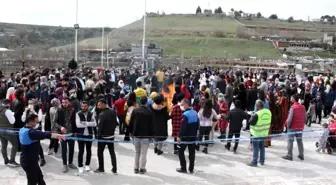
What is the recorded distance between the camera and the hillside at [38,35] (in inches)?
4003

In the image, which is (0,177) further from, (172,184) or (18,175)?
(172,184)

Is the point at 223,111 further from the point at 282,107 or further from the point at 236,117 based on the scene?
the point at 282,107

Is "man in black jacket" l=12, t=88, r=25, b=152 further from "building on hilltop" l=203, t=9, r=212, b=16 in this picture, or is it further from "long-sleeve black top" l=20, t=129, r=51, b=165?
"building on hilltop" l=203, t=9, r=212, b=16

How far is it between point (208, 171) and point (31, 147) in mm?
3918

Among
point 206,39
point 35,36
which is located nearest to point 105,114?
point 206,39

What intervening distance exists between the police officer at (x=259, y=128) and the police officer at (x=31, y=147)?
452 centimetres

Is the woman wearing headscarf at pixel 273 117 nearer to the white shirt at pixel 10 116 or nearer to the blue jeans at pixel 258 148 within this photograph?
the blue jeans at pixel 258 148

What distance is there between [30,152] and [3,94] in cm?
616

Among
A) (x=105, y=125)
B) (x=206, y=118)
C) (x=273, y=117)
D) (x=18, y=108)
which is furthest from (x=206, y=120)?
(x=18, y=108)

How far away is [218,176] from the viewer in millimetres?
8570

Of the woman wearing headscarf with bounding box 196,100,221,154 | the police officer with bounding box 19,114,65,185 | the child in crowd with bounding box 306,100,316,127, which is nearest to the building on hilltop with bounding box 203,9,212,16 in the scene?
the child in crowd with bounding box 306,100,316,127

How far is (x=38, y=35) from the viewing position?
124 m

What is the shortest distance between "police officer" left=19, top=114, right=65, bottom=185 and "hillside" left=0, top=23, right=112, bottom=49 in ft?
305

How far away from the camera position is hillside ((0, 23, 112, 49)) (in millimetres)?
101669
